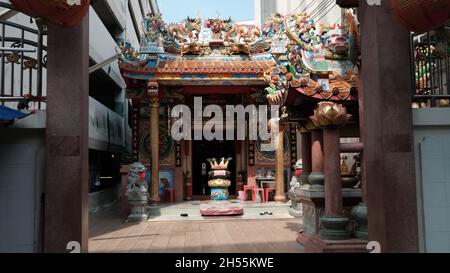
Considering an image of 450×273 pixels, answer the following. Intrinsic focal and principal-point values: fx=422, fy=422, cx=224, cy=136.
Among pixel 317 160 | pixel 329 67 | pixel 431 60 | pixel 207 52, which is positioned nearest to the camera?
pixel 431 60

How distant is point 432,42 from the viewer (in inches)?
187

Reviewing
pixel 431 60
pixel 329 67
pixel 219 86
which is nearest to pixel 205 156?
pixel 219 86

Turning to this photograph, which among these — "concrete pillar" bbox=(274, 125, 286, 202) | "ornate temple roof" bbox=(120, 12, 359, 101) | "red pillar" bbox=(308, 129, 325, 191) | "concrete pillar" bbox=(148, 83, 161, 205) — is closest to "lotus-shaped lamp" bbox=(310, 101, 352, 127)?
"red pillar" bbox=(308, 129, 325, 191)

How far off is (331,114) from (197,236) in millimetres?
4228

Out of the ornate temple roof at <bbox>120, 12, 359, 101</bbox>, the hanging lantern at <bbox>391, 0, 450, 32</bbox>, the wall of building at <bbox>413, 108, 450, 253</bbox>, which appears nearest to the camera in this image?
the hanging lantern at <bbox>391, 0, 450, 32</bbox>

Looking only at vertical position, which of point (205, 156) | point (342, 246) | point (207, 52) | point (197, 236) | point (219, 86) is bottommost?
point (197, 236)

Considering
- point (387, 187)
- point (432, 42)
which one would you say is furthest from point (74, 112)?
point (432, 42)

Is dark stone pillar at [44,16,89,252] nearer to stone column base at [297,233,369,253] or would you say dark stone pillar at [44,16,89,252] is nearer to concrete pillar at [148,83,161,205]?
stone column base at [297,233,369,253]

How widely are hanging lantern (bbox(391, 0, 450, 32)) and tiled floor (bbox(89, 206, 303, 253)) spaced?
14.2 ft

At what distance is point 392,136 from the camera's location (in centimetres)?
396

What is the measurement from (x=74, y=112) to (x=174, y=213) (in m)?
8.78

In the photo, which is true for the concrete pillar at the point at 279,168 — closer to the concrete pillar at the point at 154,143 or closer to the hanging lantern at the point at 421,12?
the concrete pillar at the point at 154,143

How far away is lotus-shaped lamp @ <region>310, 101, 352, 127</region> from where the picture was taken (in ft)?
18.5

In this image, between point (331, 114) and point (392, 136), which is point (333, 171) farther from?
point (392, 136)
